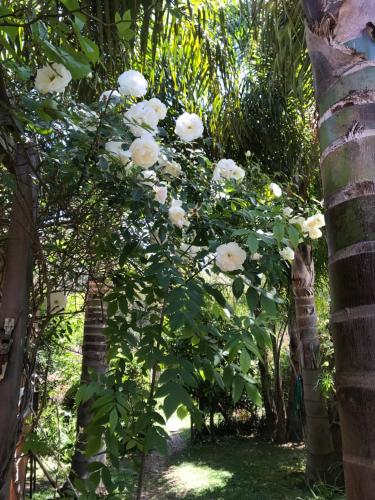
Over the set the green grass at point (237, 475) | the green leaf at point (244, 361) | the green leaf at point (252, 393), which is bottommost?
the green grass at point (237, 475)

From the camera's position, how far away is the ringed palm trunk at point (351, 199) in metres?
0.97

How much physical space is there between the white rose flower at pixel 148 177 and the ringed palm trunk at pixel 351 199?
87cm

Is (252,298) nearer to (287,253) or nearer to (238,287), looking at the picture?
(238,287)

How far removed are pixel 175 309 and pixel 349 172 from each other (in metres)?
0.88

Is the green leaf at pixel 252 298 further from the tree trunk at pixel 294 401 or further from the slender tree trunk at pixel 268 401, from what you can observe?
the slender tree trunk at pixel 268 401

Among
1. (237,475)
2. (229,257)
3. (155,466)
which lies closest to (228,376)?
(229,257)

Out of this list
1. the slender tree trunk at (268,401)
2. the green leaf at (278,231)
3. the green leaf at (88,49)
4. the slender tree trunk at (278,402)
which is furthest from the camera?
the slender tree trunk at (268,401)

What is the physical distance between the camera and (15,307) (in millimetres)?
1667

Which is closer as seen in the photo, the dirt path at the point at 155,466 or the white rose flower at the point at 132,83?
the white rose flower at the point at 132,83

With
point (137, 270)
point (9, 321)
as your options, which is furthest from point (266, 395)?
point (9, 321)

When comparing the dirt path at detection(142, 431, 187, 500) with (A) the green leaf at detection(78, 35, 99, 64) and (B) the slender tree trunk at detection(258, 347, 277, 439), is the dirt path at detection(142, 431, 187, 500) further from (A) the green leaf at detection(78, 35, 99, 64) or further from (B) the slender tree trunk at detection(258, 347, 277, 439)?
(A) the green leaf at detection(78, 35, 99, 64)

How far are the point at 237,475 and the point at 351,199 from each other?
6.72 m

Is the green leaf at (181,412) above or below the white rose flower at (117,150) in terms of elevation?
below

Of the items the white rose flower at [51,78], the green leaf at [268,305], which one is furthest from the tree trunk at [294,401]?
the white rose flower at [51,78]
